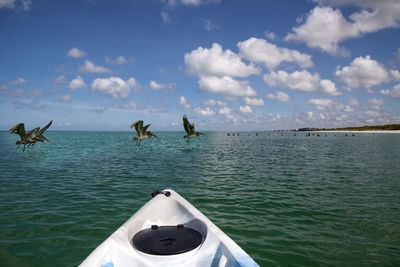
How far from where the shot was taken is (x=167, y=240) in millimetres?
4059

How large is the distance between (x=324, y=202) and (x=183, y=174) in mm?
8395

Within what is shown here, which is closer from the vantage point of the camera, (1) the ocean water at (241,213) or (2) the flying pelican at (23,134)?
(1) the ocean water at (241,213)

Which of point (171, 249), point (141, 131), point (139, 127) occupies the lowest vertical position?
point (171, 249)

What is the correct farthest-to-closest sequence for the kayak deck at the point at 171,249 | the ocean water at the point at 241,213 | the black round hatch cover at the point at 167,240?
1. the ocean water at the point at 241,213
2. the black round hatch cover at the point at 167,240
3. the kayak deck at the point at 171,249

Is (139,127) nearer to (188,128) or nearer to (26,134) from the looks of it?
(188,128)

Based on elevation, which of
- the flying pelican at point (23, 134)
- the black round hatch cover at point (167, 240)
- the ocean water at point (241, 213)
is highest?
the flying pelican at point (23, 134)

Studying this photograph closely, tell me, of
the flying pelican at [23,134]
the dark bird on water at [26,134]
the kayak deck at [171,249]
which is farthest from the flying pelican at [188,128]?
the flying pelican at [23,134]

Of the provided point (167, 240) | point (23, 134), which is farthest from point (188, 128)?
point (23, 134)

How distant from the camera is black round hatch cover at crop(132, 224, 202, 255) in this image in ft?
12.4

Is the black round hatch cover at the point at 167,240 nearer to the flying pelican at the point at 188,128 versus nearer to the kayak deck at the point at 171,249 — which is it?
the kayak deck at the point at 171,249

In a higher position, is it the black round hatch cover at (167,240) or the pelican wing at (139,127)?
the pelican wing at (139,127)

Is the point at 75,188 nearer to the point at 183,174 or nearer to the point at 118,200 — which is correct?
the point at 118,200

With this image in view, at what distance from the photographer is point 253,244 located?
5508 mm

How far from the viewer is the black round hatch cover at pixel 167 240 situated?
3779mm
